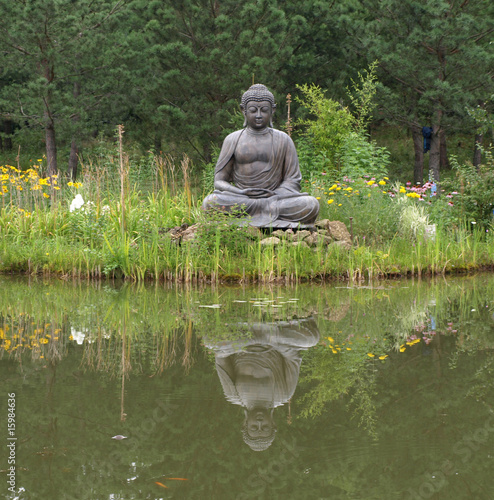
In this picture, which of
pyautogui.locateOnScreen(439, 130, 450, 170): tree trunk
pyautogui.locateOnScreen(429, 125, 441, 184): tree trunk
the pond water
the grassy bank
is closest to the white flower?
the grassy bank

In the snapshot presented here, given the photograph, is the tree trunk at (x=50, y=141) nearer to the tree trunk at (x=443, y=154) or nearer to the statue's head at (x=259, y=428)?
the tree trunk at (x=443, y=154)

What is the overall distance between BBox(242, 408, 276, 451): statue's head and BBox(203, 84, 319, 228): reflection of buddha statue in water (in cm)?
673

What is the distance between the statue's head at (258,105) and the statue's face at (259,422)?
7.39m

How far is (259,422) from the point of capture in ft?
10.3

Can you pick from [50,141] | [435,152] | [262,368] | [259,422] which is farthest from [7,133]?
[259,422]

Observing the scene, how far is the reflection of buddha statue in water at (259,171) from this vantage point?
9.97m

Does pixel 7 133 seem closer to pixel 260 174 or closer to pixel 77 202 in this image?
pixel 77 202

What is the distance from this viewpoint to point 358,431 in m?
3.03

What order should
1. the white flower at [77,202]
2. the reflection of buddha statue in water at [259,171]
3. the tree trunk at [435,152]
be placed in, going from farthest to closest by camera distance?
1. the tree trunk at [435,152]
2. the white flower at [77,202]
3. the reflection of buddha statue in water at [259,171]

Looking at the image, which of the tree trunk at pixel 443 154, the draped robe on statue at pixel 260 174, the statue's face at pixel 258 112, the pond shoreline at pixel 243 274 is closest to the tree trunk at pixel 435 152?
the tree trunk at pixel 443 154

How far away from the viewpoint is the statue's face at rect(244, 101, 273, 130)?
10156mm

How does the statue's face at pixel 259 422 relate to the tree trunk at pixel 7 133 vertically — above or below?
below

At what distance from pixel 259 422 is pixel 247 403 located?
274mm

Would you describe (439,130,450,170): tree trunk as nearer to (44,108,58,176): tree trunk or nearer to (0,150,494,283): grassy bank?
(44,108,58,176): tree trunk
